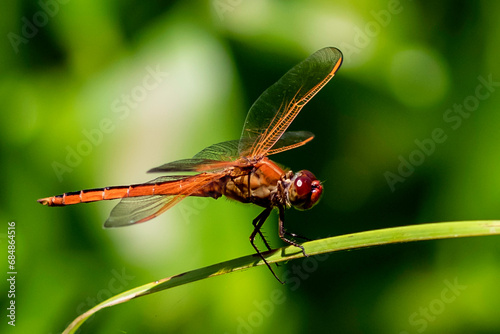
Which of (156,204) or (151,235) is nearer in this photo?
(156,204)

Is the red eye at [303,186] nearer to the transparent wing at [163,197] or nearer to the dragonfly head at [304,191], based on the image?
the dragonfly head at [304,191]

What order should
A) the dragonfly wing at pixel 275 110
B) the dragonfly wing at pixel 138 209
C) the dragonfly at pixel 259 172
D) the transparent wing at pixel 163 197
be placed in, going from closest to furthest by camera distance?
1. the dragonfly wing at pixel 138 209
2. the transparent wing at pixel 163 197
3. the dragonfly at pixel 259 172
4. the dragonfly wing at pixel 275 110

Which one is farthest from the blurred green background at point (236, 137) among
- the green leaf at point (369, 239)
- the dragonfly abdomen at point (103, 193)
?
the green leaf at point (369, 239)

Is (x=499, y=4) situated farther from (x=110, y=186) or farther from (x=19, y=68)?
(x=19, y=68)

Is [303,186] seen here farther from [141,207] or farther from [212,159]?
[141,207]

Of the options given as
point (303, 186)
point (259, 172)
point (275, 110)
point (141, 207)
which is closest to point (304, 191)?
point (303, 186)

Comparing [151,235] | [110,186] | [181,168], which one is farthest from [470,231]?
[110,186]
